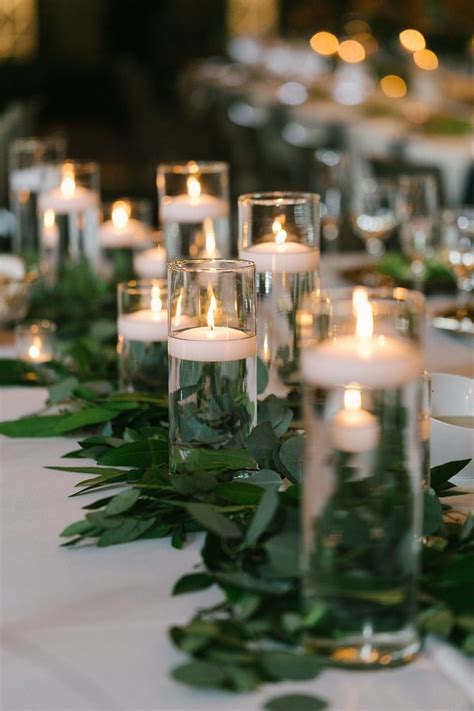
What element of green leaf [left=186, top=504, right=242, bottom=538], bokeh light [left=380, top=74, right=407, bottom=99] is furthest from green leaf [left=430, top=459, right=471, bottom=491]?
bokeh light [left=380, top=74, right=407, bottom=99]

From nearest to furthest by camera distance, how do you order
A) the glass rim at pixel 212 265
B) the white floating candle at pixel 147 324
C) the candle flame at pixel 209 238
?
the glass rim at pixel 212 265 → the white floating candle at pixel 147 324 → the candle flame at pixel 209 238

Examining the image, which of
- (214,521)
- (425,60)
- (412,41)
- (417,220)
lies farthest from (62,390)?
(412,41)

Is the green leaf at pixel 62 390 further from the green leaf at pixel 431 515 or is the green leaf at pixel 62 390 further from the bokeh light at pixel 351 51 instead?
the bokeh light at pixel 351 51

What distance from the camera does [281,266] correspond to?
1378mm

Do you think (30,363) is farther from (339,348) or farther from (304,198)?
(339,348)

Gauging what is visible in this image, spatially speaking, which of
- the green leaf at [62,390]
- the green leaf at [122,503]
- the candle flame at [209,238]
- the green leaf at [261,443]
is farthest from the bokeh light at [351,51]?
the green leaf at [122,503]

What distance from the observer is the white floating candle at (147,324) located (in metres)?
1.42

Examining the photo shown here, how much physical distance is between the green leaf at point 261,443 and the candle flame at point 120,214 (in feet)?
3.77

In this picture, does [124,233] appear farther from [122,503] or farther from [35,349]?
[122,503]

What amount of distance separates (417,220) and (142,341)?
869 mm

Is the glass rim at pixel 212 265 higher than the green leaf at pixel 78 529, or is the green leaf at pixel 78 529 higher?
the glass rim at pixel 212 265

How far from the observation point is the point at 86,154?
1141cm

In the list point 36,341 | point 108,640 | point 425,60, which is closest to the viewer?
point 108,640

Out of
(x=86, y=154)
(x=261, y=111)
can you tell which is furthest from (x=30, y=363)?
(x=86, y=154)
